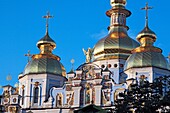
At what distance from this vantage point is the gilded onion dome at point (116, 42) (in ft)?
171

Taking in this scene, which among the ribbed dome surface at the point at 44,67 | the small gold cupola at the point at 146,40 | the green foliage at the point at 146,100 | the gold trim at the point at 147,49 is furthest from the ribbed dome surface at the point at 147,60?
the green foliage at the point at 146,100

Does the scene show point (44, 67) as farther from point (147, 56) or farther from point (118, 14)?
point (118, 14)

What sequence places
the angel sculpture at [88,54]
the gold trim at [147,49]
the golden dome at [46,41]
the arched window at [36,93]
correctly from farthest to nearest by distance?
the angel sculpture at [88,54] → the golden dome at [46,41] → the arched window at [36,93] → the gold trim at [147,49]

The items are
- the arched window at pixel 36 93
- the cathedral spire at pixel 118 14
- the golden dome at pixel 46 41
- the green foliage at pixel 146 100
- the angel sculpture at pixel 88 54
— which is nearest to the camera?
the green foliage at pixel 146 100

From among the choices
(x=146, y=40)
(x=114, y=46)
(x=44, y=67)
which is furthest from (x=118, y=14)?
(x=44, y=67)

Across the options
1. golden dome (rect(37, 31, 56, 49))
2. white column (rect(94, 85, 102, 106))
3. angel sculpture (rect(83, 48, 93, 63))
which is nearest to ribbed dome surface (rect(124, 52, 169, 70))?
white column (rect(94, 85, 102, 106))

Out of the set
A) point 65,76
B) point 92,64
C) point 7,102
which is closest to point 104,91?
point 92,64

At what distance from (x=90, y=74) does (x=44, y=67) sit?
4.92 m

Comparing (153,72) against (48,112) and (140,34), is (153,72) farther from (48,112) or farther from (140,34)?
(48,112)

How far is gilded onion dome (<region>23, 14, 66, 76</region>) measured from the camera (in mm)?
50562

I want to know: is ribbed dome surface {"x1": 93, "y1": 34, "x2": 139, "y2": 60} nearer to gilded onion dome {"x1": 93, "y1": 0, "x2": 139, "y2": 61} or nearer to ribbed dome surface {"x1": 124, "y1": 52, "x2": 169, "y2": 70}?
gilded onion dome {"x1": 93, "y1": 0, "x2": 139, "y2": 61}

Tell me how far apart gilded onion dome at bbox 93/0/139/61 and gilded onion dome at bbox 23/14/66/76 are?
3959mm

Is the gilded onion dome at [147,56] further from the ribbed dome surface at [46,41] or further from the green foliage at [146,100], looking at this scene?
the green foliage at [146,100]

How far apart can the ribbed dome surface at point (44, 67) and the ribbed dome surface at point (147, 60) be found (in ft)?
22.6
